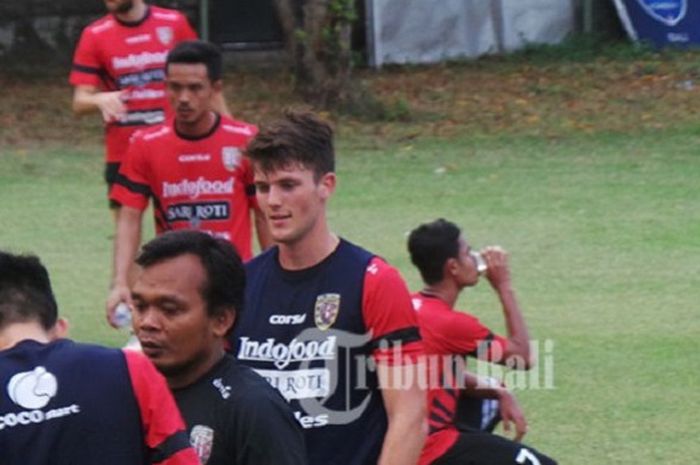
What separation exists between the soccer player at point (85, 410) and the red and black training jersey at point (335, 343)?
125 cm

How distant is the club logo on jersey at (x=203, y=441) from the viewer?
4.61 meters

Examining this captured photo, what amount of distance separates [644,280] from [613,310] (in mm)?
920

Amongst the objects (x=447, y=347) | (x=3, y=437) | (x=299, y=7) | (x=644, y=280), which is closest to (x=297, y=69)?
(x=299, y=7)

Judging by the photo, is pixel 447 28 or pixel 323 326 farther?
pixel 447 28

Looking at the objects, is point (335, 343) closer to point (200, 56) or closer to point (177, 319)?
point (177, 319)

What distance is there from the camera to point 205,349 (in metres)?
4.68

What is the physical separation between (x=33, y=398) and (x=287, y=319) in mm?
1468

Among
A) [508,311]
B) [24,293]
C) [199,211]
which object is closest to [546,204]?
[199,211]

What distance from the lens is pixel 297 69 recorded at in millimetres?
20750

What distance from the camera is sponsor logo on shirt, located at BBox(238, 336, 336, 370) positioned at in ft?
18.1

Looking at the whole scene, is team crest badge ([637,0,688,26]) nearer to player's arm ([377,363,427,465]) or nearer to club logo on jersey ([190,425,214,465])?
player's arm ([377,363,427,465])

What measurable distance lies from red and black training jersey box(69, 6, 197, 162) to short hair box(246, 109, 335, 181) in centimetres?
553

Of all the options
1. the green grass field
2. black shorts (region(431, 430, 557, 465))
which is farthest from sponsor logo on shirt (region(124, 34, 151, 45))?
black shorts (region(431, 430, 557, 465))

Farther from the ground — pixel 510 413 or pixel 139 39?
pixel 139 39
